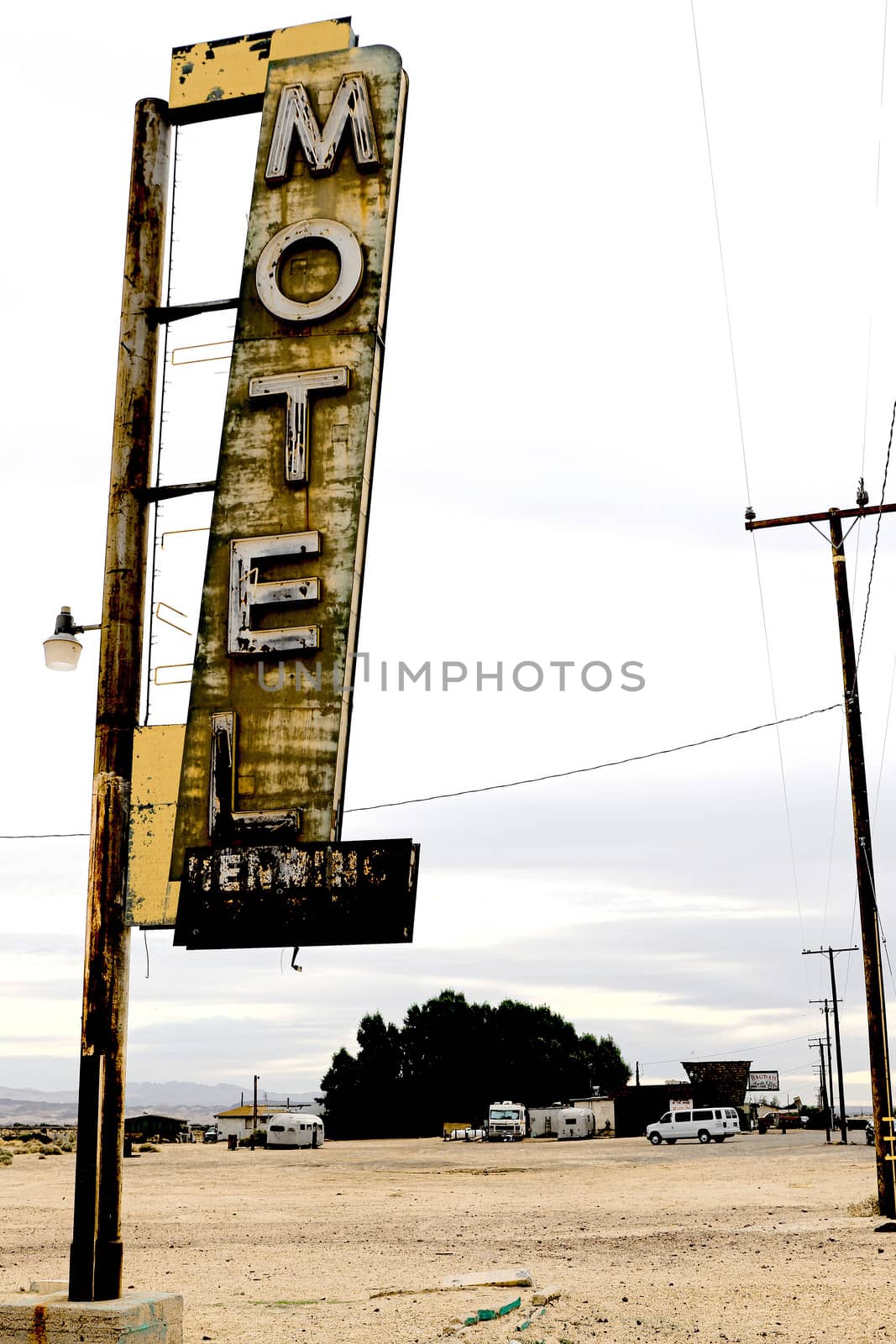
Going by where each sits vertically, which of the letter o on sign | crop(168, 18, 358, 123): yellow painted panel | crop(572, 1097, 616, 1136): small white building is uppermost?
crop(168, 18, 358, 123): yellow painted panel

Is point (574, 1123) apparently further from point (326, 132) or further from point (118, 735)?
point (326, 132)

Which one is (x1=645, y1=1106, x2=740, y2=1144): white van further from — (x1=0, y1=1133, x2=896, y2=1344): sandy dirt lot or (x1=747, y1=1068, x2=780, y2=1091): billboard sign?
(x1=747, y1=1068, x2=780, y2=1091): billboard sign

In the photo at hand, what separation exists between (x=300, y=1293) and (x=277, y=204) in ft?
33.3

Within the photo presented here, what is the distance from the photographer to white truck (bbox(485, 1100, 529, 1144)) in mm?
69438

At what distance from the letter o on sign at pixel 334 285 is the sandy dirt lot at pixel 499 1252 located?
7.75 metres

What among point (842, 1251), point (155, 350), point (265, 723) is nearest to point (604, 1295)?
point (842, 1251)

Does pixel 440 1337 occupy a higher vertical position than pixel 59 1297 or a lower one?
lower

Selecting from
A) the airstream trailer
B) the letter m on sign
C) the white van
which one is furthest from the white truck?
the letter m on sign

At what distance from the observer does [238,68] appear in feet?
31.6

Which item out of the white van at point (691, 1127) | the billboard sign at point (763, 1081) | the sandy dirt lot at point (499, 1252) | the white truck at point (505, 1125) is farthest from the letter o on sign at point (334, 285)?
the billboard sign at point (763, 1081)

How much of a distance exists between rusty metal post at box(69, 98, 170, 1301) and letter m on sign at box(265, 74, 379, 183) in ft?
2.89

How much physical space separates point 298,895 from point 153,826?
120 centimetres

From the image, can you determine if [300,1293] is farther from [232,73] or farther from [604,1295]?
[232,73]

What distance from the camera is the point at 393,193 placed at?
9094 millimetres
